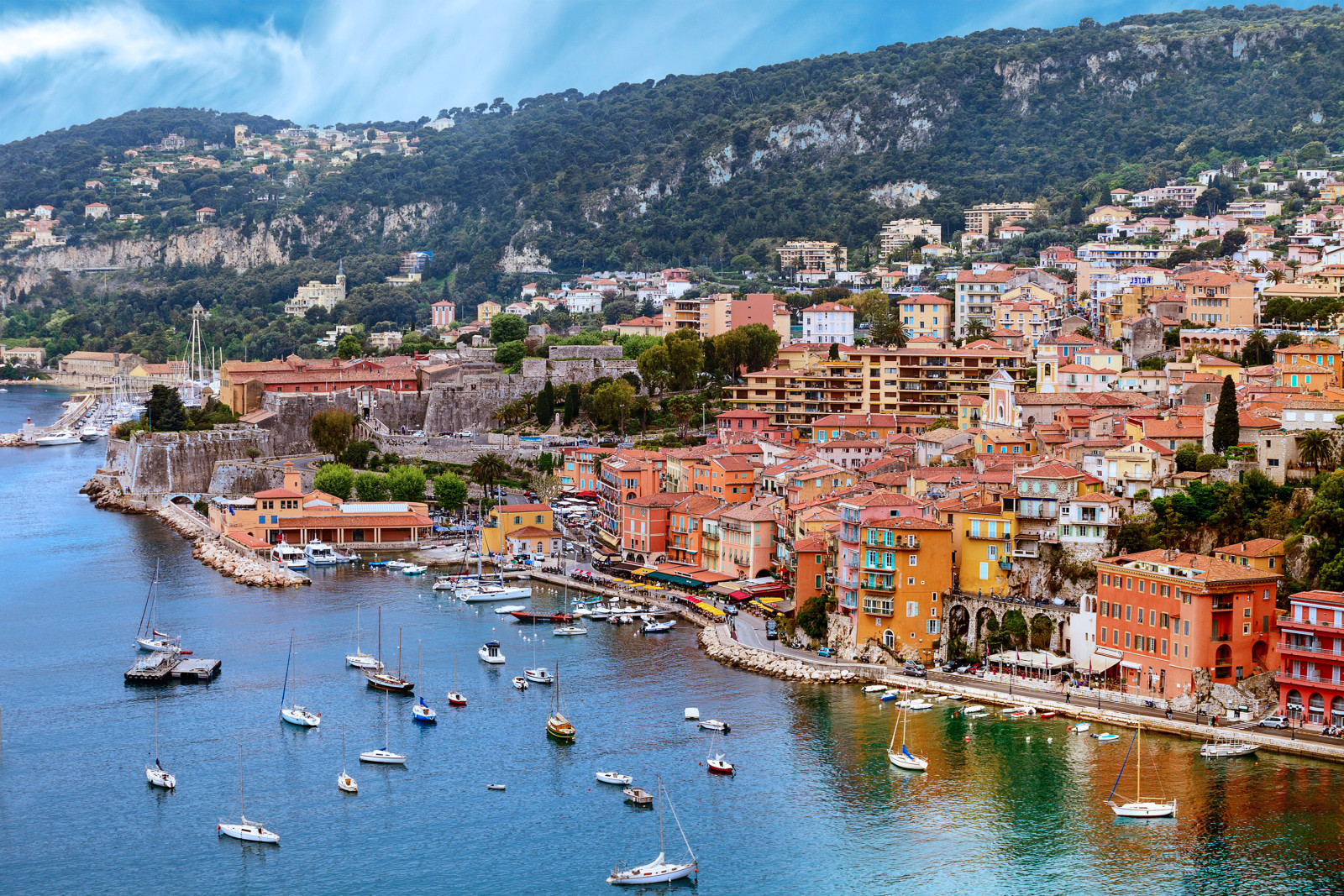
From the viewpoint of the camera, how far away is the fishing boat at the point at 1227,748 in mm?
Answer: 24312

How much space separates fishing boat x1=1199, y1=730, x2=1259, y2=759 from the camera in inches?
957

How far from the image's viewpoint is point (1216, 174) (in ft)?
234

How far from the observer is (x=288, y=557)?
42469 millimetres

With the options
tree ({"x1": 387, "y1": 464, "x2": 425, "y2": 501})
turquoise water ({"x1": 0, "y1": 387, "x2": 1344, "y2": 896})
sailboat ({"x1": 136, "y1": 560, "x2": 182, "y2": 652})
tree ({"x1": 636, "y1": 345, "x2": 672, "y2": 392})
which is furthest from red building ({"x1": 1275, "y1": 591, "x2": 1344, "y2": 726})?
tree ({"x1": 636, "y1": 345, "x2": 672, "y2": 392})

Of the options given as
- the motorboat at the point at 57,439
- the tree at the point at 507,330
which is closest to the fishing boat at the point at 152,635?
the tree at the point at 507,330

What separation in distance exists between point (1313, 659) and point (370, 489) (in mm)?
29321

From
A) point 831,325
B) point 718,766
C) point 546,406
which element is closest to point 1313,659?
point 718,766

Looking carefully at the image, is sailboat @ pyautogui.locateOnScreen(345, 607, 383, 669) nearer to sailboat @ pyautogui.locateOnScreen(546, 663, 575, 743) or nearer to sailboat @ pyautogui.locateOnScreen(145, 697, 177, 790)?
sailboat @ pyautogui.locateOnScreen(546, 663, 575, 743)

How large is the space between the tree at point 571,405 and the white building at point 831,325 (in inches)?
360

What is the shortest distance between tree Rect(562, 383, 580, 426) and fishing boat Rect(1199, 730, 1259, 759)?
101 feet

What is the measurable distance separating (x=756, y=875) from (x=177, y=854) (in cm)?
793

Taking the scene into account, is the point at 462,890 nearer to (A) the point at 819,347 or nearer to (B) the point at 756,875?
(B) the point at 756,875

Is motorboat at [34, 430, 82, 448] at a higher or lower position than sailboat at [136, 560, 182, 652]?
higher

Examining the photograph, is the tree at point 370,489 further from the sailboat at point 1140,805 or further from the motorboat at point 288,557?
the sailboat at point 1140,805
